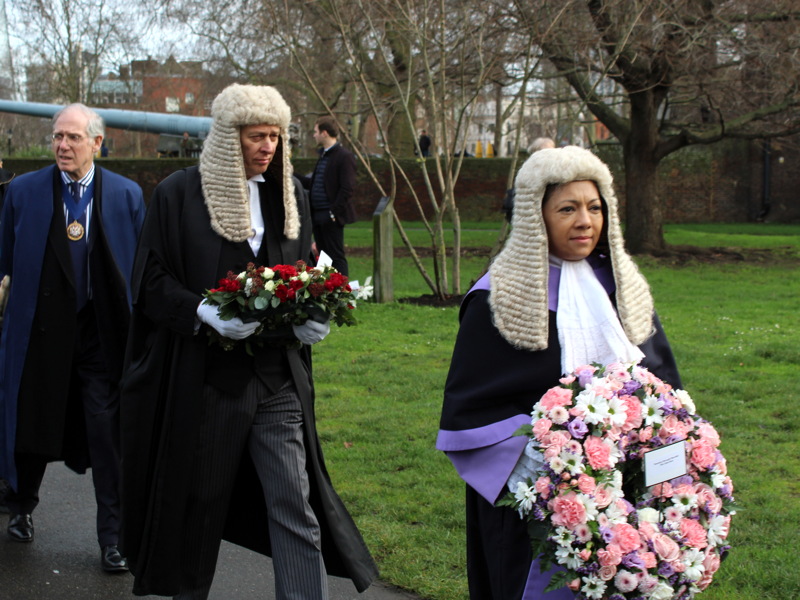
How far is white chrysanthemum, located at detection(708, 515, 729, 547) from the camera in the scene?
2834mm

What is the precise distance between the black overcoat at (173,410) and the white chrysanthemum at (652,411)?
1.54 meters

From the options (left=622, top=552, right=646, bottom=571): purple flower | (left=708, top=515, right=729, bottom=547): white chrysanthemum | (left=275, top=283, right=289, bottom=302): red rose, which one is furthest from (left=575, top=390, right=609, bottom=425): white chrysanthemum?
(left=275, top=283, right=289, bottom=302): red rose

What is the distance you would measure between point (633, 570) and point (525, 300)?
2.78ft

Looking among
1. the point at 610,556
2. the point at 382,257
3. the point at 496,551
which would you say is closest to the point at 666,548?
the point at 610,556

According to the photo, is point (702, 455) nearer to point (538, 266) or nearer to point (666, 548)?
point (666, 548)

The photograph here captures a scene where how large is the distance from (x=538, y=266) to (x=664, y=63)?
1405cm

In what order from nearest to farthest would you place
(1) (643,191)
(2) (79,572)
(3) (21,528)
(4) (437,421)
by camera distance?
(2) (79,572) → (3) (21,528) → (4) (437,421) → (1) (643,191)

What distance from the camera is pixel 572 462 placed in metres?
2.72

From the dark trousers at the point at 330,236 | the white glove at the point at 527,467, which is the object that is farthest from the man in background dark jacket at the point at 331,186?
the white glove at the point at 527,467

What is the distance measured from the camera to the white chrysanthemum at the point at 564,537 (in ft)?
8.75

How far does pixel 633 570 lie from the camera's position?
266 centimetres

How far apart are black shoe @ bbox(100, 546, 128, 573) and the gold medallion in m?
1.49

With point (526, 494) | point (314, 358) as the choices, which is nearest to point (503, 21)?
point (314, 358)

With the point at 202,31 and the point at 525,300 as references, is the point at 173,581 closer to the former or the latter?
the point at 525,300
